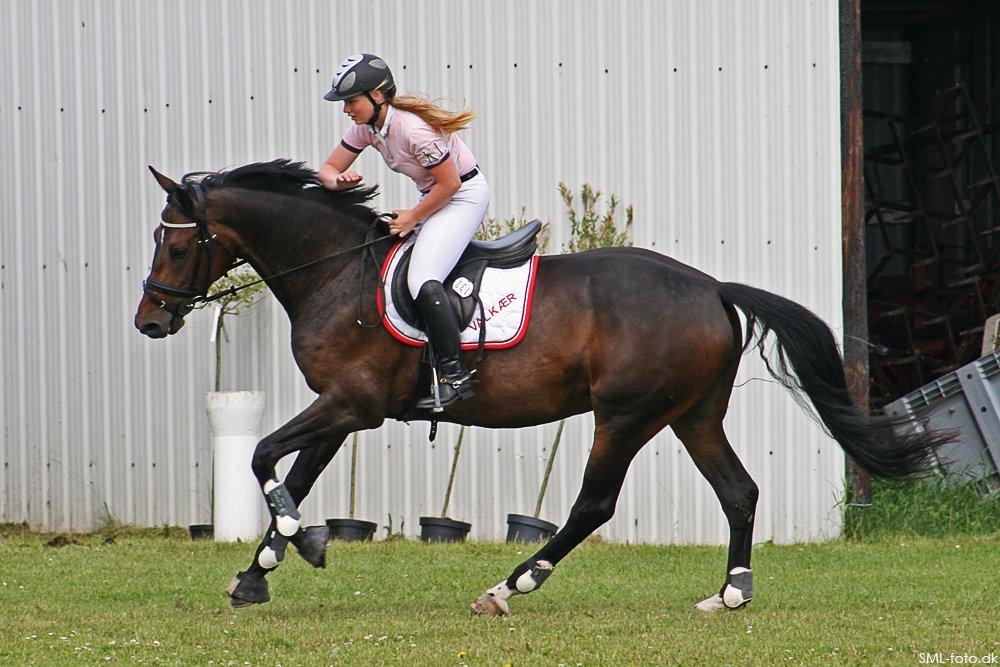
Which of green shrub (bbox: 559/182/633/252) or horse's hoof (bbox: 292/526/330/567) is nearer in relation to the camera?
horse's hoof (bbox: 292/526/330/567)

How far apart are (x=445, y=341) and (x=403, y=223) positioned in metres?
0.63

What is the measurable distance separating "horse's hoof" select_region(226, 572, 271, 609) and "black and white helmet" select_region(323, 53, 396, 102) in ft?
7.63

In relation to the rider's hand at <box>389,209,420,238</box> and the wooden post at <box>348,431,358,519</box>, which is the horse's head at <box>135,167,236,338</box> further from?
the wooden post at <box>348,431,358,519</box>

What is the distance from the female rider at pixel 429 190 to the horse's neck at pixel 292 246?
323mm

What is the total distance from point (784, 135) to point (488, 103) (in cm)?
227

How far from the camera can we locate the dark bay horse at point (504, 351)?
615 cm

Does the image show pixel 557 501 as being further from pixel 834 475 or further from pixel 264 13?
pixel 264 13

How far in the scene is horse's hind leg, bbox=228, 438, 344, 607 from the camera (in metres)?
6.06

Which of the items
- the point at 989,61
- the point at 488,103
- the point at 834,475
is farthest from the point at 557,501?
the point at 989,61

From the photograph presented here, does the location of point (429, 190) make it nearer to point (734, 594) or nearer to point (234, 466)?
point (734, 594)

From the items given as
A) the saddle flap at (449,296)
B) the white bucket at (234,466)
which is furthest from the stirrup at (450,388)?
the white bucket at (234,466)

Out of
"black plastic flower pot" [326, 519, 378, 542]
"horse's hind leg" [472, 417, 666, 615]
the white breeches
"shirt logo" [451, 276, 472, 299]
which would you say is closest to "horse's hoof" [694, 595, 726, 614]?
"horse's hind leg" [472, 417, 666, 615]

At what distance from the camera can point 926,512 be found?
992 centimetres

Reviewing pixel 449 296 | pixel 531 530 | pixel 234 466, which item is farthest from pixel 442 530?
pixel 449 296
